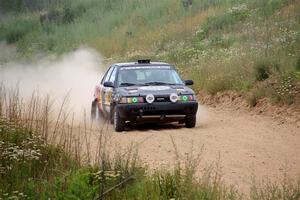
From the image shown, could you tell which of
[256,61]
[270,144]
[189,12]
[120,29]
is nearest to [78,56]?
[120,29]

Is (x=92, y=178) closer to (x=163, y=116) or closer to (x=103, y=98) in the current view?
(x=163, y=116)

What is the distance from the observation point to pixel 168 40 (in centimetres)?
3638

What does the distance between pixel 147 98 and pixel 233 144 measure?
281 cm

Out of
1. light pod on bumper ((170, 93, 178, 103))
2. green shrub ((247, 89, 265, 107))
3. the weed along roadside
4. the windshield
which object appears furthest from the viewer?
green shrub ((247, 89, 265, 107))

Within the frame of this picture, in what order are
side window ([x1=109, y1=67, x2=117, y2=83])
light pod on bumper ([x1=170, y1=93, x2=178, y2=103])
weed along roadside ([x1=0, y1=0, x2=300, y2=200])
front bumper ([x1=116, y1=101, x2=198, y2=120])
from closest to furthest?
weed along roadside ([x1=0, y1=0, x2=300, y2=200]) → front bumper ([x1=116, y1=101, x2=198, y2=120]) → light pod on bumper ([x1=170, y1=93, x2=178, y2=103]) → side window ([x1=109, y1=67, x2=117, y2=83])

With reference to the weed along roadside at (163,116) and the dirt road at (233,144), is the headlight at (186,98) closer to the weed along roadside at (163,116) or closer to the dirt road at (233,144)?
the weed along roadside at (163,116)

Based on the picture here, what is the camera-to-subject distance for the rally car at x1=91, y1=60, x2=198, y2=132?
14.9 m

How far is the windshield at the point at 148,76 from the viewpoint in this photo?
52.4 ft

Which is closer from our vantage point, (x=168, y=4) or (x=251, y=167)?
(x=251, y=167)

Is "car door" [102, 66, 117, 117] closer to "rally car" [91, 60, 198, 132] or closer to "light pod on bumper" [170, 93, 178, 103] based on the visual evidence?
"rally car" [91, 60, 198, 132]

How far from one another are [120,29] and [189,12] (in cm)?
599

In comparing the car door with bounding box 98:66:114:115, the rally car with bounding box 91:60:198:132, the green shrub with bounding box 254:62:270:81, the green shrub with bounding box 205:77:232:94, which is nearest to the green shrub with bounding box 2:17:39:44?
the green shrub with bounding box 205:77:232:94

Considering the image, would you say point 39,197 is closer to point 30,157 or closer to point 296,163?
point 30,157

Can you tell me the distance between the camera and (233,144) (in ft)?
42.1
